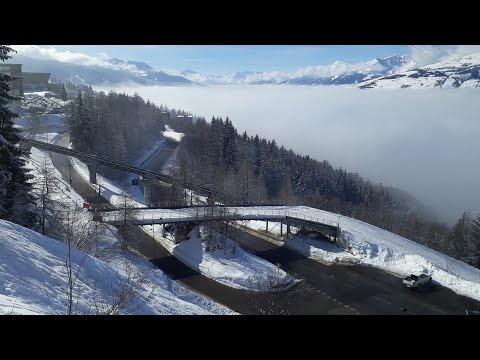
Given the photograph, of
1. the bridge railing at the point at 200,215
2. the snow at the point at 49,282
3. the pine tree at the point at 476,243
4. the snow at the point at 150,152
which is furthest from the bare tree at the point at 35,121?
the pine tree at the point at 476,243

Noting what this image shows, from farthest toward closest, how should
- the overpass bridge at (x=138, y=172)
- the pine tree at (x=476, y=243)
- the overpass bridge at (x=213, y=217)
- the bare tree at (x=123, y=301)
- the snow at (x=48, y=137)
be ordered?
the snow at (x=48, y=137), the overpass bridge at (x=138, y=172), the pine tree at (x=476, y=243), the overpass bridge at (x=213, y=217), the bare tree at (x=123, y=301)

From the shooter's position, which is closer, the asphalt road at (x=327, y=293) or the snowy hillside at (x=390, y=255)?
the asphalt road at (x=327, y=293)

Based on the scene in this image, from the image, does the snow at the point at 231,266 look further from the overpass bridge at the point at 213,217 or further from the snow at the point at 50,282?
the snow at the point at 50,282

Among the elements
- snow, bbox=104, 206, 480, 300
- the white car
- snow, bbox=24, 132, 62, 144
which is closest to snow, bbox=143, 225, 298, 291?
snow, bbox=104, 206, 480, 300
